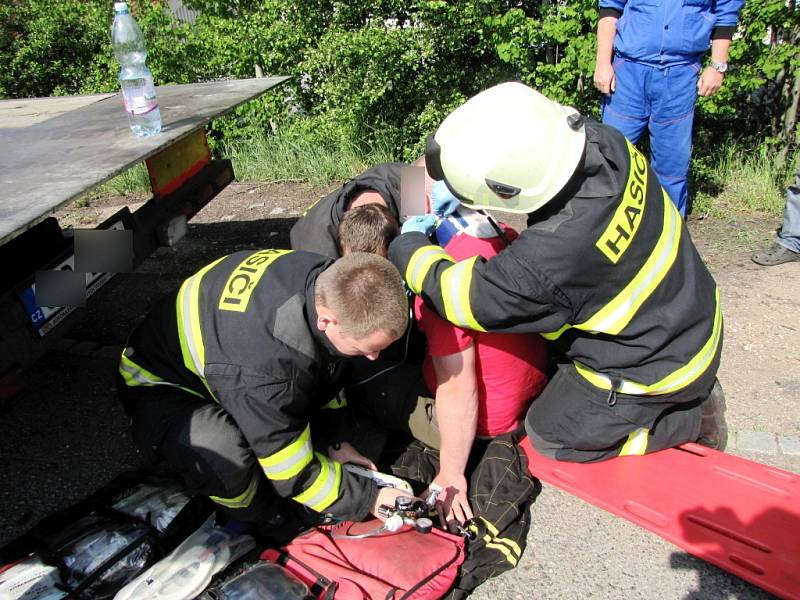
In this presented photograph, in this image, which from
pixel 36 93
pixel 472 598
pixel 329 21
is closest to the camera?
pixel 472 598

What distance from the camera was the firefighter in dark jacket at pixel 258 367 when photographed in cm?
203

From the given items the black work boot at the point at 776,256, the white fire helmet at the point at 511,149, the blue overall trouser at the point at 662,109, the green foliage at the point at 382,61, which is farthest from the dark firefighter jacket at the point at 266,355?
the green foliage at the point at 382,61

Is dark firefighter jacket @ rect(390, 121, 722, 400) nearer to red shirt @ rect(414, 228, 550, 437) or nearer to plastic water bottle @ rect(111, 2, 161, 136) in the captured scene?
red shirt @ rect(414, 228, 550, 437)

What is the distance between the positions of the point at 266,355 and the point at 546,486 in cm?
128

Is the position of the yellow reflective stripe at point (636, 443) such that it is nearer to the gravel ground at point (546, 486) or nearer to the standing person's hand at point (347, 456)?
the gravel ground at point (546, 486)

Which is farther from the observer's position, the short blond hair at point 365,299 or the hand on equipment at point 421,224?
the hand on equipment at point 421,224

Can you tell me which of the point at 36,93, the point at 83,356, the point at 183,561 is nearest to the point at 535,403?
the point at 183,561

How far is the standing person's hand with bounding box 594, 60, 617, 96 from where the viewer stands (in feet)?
14.1

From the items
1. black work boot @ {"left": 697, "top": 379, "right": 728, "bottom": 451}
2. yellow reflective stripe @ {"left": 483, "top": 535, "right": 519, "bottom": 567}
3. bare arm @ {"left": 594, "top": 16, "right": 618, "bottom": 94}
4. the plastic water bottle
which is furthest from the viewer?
bare arm @ {"left": 594, "top": 16, "right": 618, "bottom": 94}

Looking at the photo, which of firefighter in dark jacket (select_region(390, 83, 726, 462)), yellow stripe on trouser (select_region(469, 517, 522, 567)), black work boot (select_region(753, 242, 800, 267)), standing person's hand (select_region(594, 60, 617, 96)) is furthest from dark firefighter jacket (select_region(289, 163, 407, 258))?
black work boot (select_region(753, 242, 800, 267))

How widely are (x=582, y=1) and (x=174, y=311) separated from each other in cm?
392

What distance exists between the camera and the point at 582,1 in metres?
4.81

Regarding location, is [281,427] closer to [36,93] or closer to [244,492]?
[244,492]

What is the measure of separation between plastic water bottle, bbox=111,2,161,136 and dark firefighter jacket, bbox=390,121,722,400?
134 centimetres
